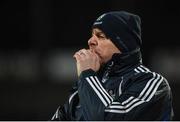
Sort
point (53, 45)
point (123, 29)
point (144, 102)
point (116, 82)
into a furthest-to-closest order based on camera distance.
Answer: point (53, 45), point (123, 29), point (116, 82), point (144, 102)

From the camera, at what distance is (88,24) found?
38.1 feet

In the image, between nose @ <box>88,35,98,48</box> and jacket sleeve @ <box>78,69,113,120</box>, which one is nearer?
jacket sleeve @ <box>78,69,113,120</box>

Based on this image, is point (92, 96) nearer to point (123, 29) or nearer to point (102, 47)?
point (102, 47)

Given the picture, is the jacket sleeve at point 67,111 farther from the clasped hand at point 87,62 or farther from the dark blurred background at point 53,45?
the dark blurred background at point 53,45

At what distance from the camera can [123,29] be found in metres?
3.43

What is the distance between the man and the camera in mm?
3166

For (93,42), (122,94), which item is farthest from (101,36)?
(122,94)

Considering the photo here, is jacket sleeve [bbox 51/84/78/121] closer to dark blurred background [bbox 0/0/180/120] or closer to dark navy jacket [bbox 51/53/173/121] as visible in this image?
dark navy jacket [bbox 51/53/173/121]

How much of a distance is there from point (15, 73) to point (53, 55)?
677mm

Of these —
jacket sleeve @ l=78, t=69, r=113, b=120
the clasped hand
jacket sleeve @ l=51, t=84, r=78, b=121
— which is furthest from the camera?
jacket sleeve @ l=51, t=84, r=78, b=121

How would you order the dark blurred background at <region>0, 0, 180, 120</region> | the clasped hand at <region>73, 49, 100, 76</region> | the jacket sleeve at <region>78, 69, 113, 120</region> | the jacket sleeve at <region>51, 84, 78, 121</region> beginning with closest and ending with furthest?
the jacket sleeve at <region>78, 69, 113, 120</region> → the clasped hand at <region>73, 49, 100, 76</region> → the jacket sleeve at <region>51, 84, 78, 121</region> → the dark blurred background at <region>0, 0, 180, 120</region>

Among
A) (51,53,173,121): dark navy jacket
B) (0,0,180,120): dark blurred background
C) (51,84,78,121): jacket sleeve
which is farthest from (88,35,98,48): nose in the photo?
(0,0,180,120): dark blurred background

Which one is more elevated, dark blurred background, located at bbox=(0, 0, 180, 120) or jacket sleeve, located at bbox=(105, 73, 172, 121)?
jacket sleeve, located at bbox=(105, 73, 172, 121)

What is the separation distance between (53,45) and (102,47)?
8609mm
